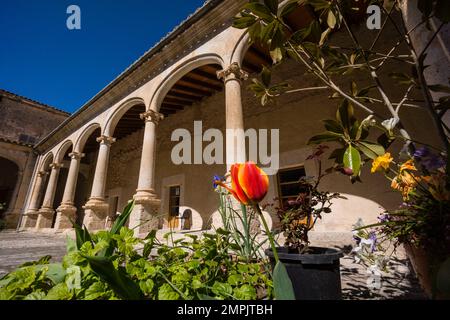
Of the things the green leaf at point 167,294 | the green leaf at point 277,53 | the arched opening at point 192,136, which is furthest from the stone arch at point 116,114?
the green leaf at point 167,294

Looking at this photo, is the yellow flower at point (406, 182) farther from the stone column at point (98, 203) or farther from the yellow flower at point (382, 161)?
the stone column at point (98, 203)

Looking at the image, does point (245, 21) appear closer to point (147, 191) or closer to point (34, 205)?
point (147, 191)

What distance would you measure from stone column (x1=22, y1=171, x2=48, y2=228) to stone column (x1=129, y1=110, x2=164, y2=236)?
26.8ft

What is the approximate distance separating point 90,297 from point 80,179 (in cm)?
1397

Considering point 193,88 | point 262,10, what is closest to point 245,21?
point 262,10

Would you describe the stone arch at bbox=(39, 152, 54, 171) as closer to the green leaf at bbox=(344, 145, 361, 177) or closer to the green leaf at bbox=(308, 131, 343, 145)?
the green leaf at bbox=(308, 131, 343, 145)

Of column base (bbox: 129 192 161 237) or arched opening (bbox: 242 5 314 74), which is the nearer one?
arched opening (bbox: 242 5 314 74)

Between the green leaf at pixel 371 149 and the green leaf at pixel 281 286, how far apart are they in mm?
719

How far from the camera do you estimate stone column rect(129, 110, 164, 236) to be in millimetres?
4582

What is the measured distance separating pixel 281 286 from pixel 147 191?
4.61 metres

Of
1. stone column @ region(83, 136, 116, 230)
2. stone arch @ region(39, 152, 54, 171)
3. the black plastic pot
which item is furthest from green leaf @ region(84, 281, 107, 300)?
stone arch @ region(39, 152, 54, 171)

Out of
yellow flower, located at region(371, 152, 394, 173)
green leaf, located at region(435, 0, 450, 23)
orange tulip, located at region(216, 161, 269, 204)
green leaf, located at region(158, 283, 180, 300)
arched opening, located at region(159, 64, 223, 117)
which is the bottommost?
green leaf, located at region(158, 283, 180, 300)

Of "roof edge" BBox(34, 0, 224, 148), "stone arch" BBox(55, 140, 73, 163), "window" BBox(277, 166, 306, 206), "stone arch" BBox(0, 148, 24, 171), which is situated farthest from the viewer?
"stone arch" BBox(0, 148, 24, 171)
